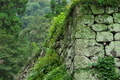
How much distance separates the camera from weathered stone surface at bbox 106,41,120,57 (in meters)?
4.01

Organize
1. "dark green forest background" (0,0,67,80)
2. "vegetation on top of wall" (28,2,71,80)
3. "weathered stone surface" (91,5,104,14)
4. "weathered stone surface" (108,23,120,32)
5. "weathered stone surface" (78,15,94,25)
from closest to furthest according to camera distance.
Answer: "vegetation on top of wall" (28,2,71,80) → "weathered stone surface" (108,23,120,32) → "weathered stone surface" (78,15,94,25) → "weathered stone surface" (91,5,104,14) → "dark green forest background" (0,0,67,80)

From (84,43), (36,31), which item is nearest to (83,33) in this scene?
(84,43)

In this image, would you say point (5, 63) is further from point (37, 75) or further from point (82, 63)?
point (82, 63)

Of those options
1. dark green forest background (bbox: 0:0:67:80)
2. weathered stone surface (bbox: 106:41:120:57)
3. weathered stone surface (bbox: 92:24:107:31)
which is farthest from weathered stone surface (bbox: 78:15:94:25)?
dark green forest background (bbox: 0:0:67:80)

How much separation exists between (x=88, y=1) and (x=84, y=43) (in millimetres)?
1002

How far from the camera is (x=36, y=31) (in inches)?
Answer: 721

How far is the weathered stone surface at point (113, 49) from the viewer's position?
401 cm

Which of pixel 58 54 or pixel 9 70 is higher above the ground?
pixel 58 54

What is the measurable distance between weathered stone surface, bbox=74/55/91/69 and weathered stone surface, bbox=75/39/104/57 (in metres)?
0.08

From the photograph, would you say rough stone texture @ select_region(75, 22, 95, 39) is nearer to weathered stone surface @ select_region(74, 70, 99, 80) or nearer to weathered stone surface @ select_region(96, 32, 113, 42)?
weathered stone surface @ select_region(96, 32, 113, 42)

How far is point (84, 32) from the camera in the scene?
14.0 feet

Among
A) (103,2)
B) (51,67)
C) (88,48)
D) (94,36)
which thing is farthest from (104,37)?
(51,67)

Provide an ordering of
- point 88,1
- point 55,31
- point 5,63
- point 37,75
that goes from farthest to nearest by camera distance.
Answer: point 5,63 < point 55,31 < point 37,75 < point 88,1

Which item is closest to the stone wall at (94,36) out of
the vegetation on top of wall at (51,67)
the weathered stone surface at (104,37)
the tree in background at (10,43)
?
the weathered stone surface at (104,37)
